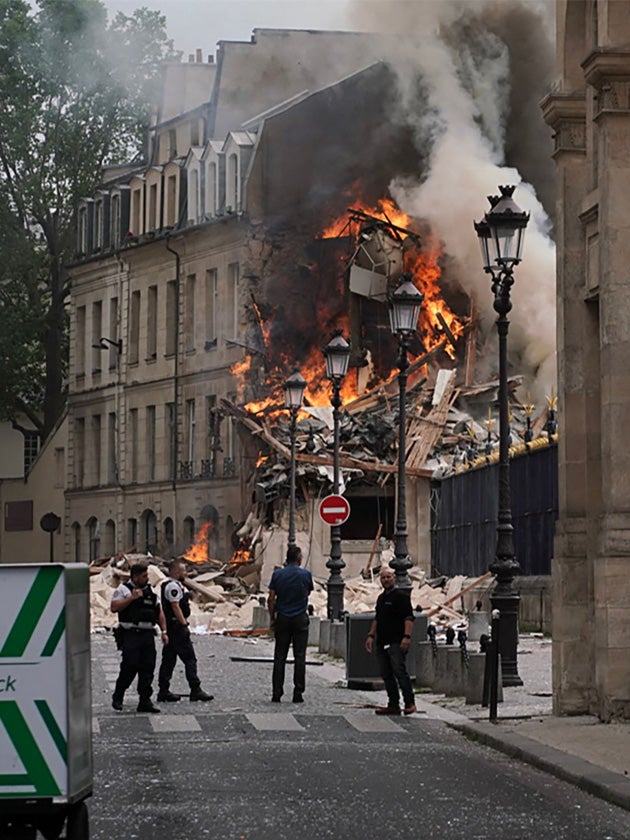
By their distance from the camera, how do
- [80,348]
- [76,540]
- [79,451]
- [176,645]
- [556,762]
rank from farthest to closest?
[80,348], [79,451], [76,540], [176,645], [556,762]

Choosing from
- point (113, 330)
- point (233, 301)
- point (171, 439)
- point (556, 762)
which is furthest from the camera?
point (113, 330)

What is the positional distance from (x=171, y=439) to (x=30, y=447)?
684 inches

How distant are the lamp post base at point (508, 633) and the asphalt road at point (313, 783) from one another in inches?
68.1

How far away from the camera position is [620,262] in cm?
1975

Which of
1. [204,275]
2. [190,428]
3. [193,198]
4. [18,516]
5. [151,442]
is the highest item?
[193,198]

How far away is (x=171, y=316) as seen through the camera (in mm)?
74188

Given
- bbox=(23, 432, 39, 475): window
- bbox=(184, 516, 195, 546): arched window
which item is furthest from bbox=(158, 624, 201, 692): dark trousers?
bbox=(23, 432, 39, 475): window

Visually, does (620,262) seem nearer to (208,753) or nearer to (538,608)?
(208,753)

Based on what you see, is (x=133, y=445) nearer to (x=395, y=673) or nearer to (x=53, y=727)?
(x=395, y=673)

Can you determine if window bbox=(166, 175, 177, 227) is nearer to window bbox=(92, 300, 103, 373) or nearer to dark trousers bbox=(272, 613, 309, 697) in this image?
window bbox=(92, 300, 103, 373)

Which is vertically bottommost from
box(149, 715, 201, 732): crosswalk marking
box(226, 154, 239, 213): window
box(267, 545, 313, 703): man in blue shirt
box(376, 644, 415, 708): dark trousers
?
box(149, 715, 201, 732): crosswalk marking

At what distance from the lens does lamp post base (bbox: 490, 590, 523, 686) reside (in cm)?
2329

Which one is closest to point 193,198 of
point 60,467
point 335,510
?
point 60,467

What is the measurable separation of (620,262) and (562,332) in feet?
5.61
